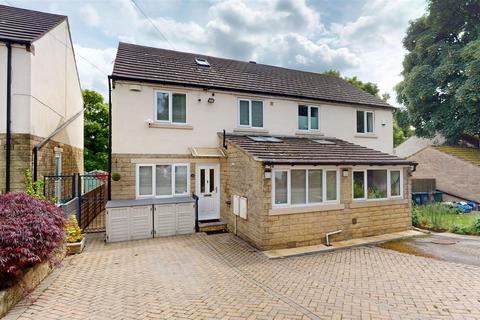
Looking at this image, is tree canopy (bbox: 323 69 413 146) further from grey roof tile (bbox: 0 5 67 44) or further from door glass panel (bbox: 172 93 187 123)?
grey roof tile (bbox: 0 5 67 44)

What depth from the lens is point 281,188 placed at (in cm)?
882

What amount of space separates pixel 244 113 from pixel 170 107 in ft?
11.6

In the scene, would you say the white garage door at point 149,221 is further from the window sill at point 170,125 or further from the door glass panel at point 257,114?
the door glass panel at point 257,114

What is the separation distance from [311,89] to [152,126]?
9311mm

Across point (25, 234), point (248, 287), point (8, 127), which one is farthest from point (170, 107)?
point (248, 287)

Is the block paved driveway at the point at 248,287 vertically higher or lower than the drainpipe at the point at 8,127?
lower

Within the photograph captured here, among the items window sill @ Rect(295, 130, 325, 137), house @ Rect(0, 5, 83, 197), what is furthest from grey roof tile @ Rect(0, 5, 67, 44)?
window sill @ Rect(295, 130, 325, 137)

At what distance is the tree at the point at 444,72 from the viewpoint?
20.1 meters

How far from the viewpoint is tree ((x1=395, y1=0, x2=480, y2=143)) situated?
2011cm

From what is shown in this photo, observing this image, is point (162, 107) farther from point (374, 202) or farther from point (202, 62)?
point (374, 202)

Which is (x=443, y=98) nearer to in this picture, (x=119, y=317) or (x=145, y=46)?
(x=145, y=46)

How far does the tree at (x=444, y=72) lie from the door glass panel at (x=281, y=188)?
60.9ft

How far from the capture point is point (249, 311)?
185 inches

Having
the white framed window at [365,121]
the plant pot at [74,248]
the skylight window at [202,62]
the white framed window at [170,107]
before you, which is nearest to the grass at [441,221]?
the white framed window at [365,121]
